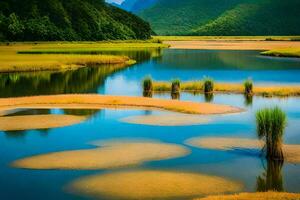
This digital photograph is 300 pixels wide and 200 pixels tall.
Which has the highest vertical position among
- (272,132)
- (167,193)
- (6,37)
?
(6,37)

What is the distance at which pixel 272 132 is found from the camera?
21.0 meters

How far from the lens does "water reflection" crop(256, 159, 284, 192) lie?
17828 mm

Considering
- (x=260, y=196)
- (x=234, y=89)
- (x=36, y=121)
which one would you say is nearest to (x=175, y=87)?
(x=234, y=89)

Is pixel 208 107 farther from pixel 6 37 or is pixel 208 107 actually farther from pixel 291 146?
pixel 6 37

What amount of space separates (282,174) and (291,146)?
13.8 ft

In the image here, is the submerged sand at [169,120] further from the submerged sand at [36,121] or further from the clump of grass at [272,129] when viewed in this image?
the clump of grass at [272,129]

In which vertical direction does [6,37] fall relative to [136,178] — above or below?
above

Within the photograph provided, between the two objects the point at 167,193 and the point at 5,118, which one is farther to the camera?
the point at 5,118

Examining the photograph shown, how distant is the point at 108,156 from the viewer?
21953 mm

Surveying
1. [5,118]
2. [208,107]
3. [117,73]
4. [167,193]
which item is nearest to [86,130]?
[5,118]

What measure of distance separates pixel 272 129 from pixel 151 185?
5.49m

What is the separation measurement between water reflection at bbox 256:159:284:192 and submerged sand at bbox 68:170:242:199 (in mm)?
769

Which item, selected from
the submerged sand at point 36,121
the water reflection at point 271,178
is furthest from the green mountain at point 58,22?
the water reflection at point 271,178

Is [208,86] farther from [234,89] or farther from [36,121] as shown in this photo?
[36,121]
